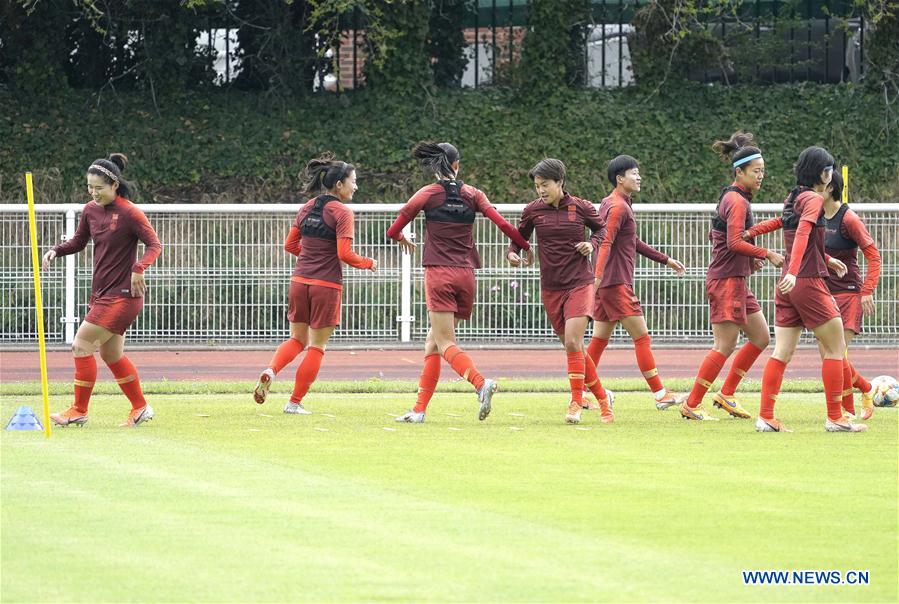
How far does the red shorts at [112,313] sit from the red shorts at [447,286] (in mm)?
2266

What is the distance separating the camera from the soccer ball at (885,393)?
545 inches

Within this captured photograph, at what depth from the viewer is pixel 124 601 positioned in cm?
568

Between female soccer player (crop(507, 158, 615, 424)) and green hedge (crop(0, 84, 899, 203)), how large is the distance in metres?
16.6

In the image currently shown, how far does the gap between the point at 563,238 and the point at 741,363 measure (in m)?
1.87

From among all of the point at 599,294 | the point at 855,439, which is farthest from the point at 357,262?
the point at 855,439

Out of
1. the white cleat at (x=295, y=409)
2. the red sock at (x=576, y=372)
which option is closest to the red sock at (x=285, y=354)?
the white cleat at (x=295, y=409)

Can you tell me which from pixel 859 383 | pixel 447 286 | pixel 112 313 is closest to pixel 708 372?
pixel 859 383

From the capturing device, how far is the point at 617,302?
1266cm

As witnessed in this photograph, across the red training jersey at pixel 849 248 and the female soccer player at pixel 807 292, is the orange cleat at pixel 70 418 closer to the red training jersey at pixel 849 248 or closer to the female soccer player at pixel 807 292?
the female soccer player at pixel 807 292

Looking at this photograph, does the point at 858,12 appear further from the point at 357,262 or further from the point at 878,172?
the point at 357,262

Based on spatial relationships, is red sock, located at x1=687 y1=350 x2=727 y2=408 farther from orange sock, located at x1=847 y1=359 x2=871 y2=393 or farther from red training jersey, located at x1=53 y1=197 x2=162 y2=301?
red training jersey, located at x1=53 y1=197 x2=162 y2=301

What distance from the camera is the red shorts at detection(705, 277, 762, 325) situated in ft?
40.1

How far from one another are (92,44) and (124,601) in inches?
1044

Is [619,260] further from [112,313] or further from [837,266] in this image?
[112,313]
